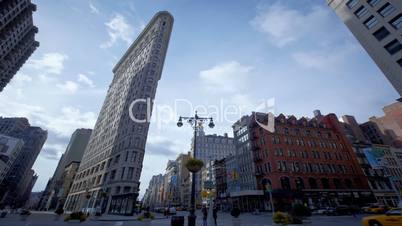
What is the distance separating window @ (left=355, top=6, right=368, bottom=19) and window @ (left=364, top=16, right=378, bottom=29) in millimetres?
1416

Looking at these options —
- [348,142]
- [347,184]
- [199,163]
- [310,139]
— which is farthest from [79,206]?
[348,142]

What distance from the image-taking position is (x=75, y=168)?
10138 centimetres

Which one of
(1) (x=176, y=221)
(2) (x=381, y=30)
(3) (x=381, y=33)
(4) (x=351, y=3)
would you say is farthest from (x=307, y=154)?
(1) (x=176, y=221)

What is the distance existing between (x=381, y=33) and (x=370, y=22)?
306 centimetres

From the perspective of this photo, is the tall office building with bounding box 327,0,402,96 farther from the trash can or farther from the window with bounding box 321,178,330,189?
the trash can

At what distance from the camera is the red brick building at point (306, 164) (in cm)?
4547

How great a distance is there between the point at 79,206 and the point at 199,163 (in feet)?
205

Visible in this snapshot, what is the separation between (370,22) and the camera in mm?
34281

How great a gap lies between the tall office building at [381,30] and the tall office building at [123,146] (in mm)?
49392

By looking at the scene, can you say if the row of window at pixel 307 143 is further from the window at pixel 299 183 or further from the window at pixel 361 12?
the window at pixel 361 12

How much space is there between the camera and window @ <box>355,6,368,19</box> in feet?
114

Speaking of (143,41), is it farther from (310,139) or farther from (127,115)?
(310,139)

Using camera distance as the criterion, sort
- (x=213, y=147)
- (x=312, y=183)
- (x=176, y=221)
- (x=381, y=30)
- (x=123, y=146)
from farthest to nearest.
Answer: (x=213, y=147) < (x=123, y=146) < (x=312, y=183) < (x=381, y=30) < (x=176, y=221)

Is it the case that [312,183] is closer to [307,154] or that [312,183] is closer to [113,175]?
[307,154]
